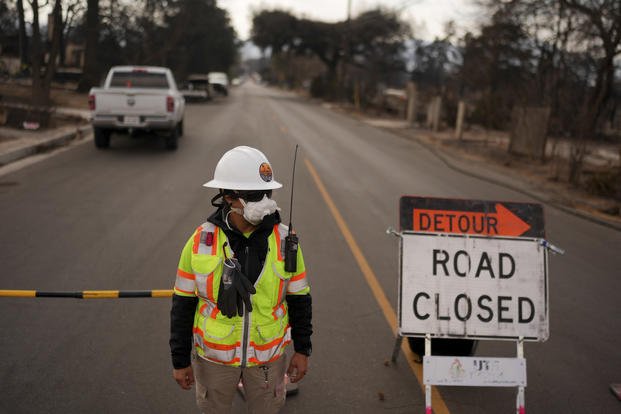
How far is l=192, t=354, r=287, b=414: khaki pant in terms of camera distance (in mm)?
2828

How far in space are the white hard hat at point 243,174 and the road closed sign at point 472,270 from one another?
58.6 inches

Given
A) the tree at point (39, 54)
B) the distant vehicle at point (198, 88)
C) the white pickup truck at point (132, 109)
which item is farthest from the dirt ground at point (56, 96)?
the white pickup truck at point (132, 109)

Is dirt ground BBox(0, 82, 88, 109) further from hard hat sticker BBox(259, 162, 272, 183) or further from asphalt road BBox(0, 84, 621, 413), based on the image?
hard hat sticker BBox(259, 162, 272, 183)

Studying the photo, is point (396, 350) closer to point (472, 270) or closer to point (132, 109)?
point (472, 270)

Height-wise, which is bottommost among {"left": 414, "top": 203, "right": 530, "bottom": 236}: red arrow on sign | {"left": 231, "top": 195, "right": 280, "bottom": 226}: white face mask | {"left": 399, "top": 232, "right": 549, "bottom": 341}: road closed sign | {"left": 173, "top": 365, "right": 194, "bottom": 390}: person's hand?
{"left": 173, "top": 365, "right": 194, "bottom": 390}: person's hand

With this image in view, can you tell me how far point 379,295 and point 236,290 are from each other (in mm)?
3651

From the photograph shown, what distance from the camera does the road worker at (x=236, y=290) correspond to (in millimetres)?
2697

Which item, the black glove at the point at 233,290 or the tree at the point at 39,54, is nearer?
the black glove at the point at 233,290

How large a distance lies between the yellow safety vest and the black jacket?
0.04 meters

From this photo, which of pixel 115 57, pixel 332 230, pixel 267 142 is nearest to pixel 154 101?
pixel 267 142

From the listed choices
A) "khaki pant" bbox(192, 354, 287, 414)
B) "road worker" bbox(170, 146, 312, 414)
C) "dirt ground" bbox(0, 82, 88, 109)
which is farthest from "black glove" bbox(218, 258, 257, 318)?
"dirt ground" bbox(0, 82, 88, 109)

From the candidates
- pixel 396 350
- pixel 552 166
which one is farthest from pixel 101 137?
pixel 396 350

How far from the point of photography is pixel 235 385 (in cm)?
287

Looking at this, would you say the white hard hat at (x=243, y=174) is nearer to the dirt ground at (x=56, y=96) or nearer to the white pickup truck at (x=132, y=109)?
the white pickup truck at (x=132, y=109)
